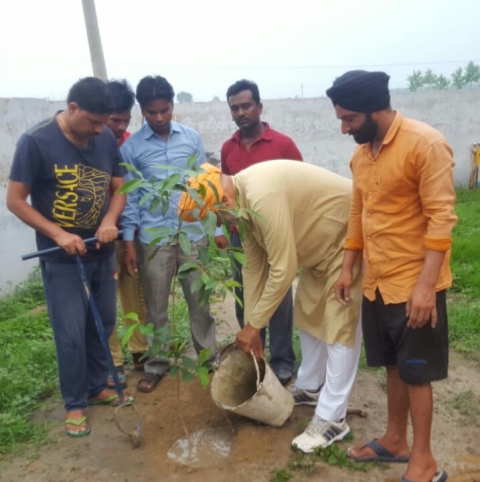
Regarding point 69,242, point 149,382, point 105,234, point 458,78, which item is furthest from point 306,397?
point 458,78

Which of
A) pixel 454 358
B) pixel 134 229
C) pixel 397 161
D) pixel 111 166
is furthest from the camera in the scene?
pixel 454 358

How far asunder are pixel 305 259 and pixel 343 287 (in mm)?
276

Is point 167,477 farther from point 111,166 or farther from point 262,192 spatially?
point 111,166

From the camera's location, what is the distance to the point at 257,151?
3.85 m

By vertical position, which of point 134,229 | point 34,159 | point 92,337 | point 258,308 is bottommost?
point 92,337

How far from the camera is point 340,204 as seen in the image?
117 inches

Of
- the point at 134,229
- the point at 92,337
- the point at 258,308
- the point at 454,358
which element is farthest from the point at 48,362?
the point at 454,358

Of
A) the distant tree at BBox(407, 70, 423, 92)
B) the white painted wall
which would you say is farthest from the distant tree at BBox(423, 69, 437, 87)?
the white painted wall

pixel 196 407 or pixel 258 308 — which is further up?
pixel 258 308

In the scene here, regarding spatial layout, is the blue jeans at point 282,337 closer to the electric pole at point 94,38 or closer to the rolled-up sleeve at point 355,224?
the rolled-up sleeve at point 355,224

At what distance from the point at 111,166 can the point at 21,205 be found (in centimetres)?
56

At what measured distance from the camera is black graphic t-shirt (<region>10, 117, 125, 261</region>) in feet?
9.81

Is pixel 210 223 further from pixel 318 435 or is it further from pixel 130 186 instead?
pixel 318 435

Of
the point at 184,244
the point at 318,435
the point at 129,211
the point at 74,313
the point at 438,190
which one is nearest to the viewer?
the point at 438,190
